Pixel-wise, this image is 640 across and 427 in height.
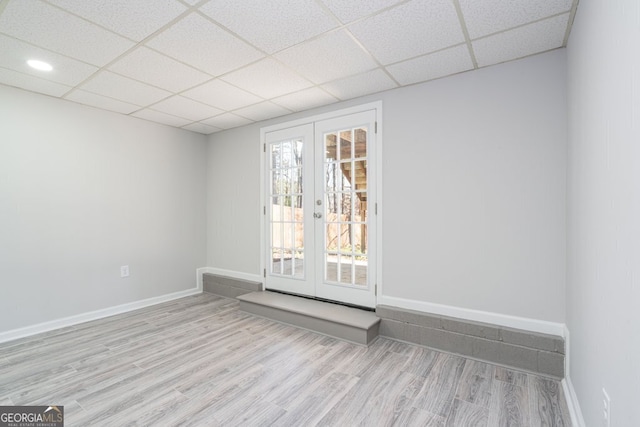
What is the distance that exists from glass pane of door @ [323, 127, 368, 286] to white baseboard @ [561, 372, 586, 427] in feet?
5.60

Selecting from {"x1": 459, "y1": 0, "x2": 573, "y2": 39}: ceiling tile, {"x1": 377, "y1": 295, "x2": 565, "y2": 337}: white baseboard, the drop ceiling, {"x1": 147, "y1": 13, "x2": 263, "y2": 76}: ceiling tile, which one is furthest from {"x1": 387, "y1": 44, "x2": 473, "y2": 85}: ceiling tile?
{"x1": 377, "y1": 295, "x2": 565, "y2": 337}: white baseboard

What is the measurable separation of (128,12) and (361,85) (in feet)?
6.21

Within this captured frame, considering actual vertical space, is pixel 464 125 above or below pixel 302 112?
below

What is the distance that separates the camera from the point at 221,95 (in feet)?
10.2

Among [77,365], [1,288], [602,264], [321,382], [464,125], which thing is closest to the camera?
[602,264]

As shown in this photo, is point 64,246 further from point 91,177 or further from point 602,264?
point 602,264

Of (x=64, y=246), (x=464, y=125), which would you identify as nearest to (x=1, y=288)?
(x=64, y=246)

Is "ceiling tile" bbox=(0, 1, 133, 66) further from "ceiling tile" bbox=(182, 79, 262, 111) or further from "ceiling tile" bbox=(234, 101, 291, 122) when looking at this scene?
"ceiling tile" bbox=(234, 101, 291, 122)

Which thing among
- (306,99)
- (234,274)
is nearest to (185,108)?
(306,99)

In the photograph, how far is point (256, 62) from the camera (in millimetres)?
2438

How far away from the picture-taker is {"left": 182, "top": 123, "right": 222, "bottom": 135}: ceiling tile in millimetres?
4172

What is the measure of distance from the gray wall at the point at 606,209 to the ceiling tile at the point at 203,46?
6.74 feet

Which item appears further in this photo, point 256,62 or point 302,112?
point 302,112

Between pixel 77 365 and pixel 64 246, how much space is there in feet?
4.77
